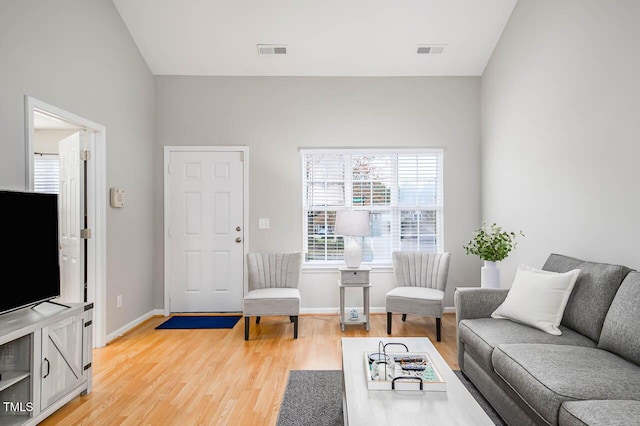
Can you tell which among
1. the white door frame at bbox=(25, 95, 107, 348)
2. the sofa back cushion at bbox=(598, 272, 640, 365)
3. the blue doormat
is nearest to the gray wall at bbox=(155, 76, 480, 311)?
the blue doormat

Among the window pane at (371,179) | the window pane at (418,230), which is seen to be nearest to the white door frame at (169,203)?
the window pane at (371,179)

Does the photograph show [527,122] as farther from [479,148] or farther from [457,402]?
[457,402]

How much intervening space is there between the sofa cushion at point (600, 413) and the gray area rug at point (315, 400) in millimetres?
813

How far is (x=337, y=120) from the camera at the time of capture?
4.78 metres

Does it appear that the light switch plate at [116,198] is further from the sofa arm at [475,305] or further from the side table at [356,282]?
the sofa arm at [475,305]

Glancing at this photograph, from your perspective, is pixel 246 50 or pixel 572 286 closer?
pixel 572 286

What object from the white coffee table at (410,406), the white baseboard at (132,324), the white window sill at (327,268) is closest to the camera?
the white coffee table at (410,406)

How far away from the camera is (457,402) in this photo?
1.71 metres

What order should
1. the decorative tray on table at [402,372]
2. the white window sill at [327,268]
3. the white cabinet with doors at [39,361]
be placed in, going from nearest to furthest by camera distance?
the decorative tray on table at [402,372] → the white cabinet with doors at [39,361] → the white window sill at [327,268]

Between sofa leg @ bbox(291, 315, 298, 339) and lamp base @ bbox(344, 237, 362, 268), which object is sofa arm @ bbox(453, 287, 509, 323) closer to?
lamp base @ bbox(344, 237, 362, 268)

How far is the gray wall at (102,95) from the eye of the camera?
2652 mm

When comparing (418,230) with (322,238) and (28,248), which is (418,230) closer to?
(322,238)

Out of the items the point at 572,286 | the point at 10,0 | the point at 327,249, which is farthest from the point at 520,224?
the point at 10,0

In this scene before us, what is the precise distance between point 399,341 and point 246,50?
361 cm
